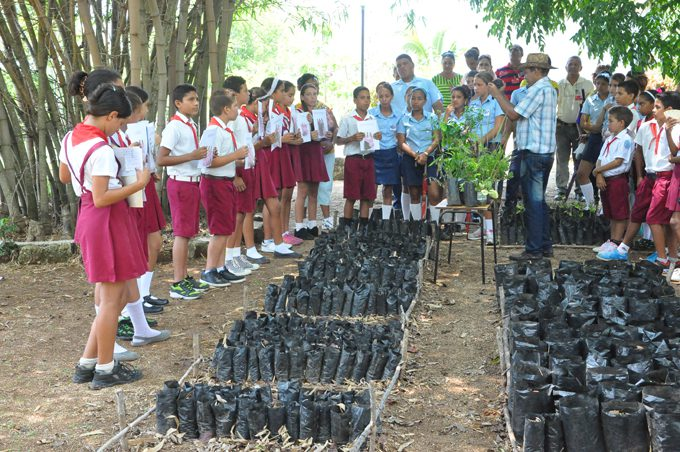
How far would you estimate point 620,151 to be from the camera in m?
7.12

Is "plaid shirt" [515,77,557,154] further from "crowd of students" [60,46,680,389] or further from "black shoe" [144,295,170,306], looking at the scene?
"black shoe" [144,295,170,306]

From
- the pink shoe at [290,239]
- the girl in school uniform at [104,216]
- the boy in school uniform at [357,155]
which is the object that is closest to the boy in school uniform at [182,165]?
the girl in school uniform at [104,216]

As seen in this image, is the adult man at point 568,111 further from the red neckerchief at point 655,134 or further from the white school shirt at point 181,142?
the white school shirt at point 181,142

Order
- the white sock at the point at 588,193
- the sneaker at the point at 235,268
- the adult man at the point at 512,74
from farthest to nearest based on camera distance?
1. the adult man at the point at 512,74
2. the white sock at the point at 588,193
3. the sneaker at the point at 235,268

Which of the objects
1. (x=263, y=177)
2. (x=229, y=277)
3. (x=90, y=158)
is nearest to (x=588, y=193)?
(x=263, y=177)

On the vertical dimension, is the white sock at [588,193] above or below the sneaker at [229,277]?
above

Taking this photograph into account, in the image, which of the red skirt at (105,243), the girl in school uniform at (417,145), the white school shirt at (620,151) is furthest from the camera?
the girl in school uniform at (417,145)

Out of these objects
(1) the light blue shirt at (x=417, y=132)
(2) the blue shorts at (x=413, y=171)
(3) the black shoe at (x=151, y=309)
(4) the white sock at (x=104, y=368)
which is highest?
(1) the light blue shirt at (x=417, y=132)

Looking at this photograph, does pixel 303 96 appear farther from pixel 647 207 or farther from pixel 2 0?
pixel 647 207

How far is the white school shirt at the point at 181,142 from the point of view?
222 inches

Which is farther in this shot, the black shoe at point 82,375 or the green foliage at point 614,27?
the green foliage at point 614,27

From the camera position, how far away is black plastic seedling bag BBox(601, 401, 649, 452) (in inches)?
118

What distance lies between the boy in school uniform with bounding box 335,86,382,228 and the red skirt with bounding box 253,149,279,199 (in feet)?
3.63

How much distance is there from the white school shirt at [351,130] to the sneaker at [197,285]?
2623mm
